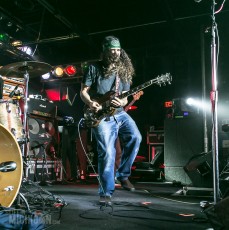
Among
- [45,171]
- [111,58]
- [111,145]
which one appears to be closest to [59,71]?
[45,171]

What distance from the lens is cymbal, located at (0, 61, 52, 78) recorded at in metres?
3.68

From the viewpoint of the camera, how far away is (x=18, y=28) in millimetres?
8039

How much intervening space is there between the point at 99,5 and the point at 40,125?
3.39 meters

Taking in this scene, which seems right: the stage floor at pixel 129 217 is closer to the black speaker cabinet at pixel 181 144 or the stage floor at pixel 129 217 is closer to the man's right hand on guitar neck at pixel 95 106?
the man's right hand on guitar neck at pixel 95 106

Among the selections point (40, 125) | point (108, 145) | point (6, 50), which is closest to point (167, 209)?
point (108, 145)

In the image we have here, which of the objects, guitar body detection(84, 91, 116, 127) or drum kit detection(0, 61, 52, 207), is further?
guitar body detection(84, 91, 116, 127)

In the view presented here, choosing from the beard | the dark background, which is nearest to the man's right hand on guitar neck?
the beard

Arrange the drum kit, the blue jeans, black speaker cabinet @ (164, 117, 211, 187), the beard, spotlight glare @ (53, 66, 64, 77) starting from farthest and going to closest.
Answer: spotlight glare @ (53, 66, 64, 77) → black speaker cabinet @ (164, 117, 211, 187) → the beard → the blue jeans → the drum kit

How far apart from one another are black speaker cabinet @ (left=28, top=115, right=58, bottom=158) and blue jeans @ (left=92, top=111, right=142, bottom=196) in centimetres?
311

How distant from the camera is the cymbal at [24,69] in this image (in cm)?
368

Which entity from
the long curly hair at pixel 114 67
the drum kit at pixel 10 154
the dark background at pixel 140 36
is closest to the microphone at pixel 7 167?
the drum kit at pixel 10 154

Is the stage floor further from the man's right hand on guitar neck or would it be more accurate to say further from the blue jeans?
the man's right hand on guitar neck

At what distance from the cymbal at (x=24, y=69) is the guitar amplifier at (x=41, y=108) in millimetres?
2213

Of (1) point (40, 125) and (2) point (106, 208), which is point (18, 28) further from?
(2) point (106, 208)
